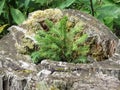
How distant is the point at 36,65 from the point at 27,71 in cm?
11

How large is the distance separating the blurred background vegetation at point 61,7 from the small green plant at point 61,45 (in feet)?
3.14

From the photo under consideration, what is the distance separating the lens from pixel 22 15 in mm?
4770

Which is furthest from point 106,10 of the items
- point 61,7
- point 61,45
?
point 61,45

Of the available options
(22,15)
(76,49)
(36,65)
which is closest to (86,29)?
(76,49)

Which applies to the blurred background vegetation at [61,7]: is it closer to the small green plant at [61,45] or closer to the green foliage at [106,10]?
the green foliage at [106,10]

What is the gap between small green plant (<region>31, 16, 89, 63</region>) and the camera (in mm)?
3494

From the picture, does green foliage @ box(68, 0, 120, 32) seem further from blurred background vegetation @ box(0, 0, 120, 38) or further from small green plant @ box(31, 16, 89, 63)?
small green plant @ box(31, 16, 89, 63)

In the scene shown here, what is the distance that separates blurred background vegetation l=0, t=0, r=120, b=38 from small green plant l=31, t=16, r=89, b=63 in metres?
0.96

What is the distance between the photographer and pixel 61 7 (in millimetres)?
4562

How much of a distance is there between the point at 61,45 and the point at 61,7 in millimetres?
1105

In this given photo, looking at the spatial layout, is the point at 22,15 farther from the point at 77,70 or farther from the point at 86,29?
the point at 77,70

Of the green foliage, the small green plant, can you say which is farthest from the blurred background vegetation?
the small green plant

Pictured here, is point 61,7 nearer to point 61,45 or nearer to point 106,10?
point 106,10

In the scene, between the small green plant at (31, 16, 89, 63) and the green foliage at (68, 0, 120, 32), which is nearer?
the small green plant at (31, 16, 89, 63)
